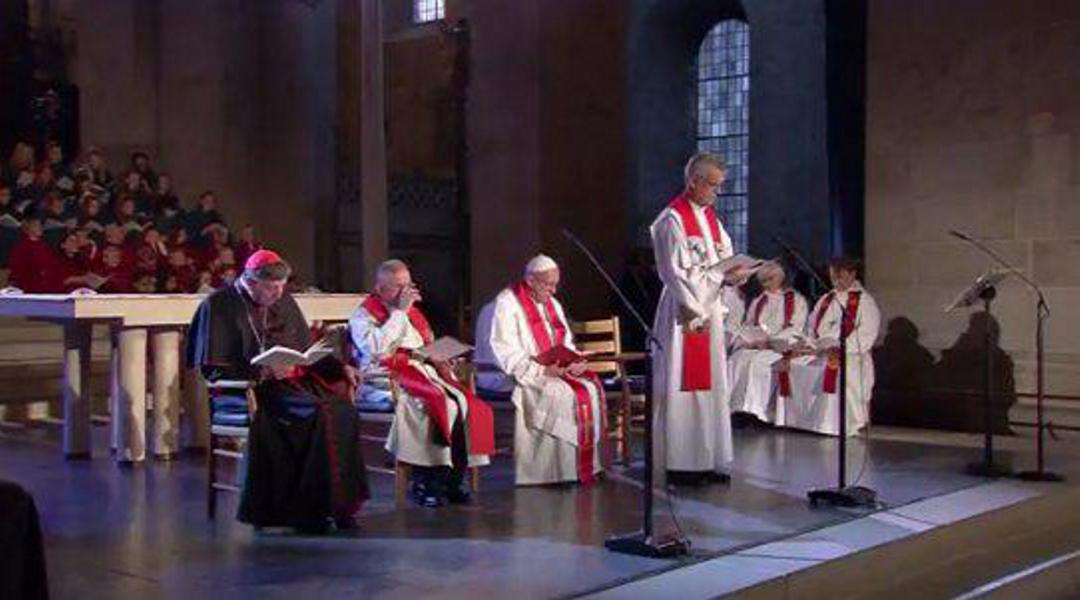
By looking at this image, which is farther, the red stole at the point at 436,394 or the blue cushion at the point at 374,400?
the blue cushion at the point at 374,400

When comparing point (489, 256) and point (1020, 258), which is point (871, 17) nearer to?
point (1020, 258)

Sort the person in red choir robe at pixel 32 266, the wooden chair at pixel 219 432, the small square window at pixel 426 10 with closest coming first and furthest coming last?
the wooden chair at pixel 219 432
the person in red choir robe at pixel 32 266
the small square window at pixel 426 10

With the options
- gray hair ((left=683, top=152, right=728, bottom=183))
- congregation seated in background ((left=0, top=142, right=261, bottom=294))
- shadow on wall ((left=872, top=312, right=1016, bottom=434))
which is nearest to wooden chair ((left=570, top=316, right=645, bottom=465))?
gray hair ((left=683, top=152, right=728, bottom=183))

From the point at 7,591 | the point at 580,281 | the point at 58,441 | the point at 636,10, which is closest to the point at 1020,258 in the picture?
the point at 580,281

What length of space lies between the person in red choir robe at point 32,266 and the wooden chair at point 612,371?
4483mm

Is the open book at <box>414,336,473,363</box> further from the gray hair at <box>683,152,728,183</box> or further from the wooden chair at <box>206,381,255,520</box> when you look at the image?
the gray hair at <box>683,152,728,183</box>

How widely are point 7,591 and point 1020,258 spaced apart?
7891 millimetres

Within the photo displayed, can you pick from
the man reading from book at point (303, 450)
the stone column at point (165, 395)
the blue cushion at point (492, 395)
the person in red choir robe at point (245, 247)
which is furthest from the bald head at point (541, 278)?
the person in red choir robe at point (245, 247)

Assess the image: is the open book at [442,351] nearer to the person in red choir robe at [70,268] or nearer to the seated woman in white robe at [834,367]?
the seated woman in white robe at [834,367]

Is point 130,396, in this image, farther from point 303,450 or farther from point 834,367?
point 834,367

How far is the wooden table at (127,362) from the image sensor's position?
7.85 metres

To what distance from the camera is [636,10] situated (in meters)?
18.9

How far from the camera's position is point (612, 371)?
8547 mm

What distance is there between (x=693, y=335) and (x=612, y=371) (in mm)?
1475
